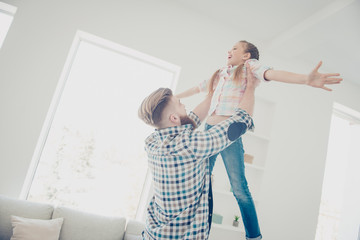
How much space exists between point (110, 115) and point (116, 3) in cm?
140

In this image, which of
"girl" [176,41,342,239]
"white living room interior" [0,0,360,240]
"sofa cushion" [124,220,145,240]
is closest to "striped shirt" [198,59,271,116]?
"girl" [176,41,342,239]

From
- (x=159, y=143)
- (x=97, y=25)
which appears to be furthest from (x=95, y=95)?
→ (x=159, y=143)

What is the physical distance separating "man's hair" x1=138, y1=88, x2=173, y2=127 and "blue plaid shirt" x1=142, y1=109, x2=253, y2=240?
79 millimetres

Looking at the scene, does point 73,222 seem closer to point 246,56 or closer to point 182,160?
point 182,160

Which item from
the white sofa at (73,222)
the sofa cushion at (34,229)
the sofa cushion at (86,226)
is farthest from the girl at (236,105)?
the sofa cushion at (34,229)

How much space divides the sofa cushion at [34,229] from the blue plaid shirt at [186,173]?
1.56m

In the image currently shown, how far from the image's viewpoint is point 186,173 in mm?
1081

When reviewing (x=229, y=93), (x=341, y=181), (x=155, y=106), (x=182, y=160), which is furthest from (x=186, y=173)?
(x=341, y=181)

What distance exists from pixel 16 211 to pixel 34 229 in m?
0.28

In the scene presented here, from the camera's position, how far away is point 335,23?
265cm

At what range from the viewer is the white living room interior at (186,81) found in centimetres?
252

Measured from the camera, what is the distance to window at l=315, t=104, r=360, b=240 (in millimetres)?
3857

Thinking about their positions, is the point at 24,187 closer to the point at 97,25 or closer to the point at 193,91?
the point at 97,25

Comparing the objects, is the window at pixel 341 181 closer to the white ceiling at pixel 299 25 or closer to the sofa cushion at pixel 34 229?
the white ceiling at pixel 299 25
